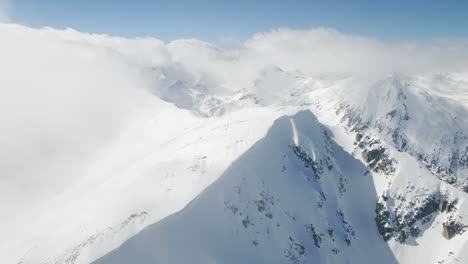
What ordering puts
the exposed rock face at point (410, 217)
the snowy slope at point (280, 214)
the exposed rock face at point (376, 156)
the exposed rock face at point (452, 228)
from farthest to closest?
the exposed rock face at point (376, 156) → the exposed rock face at point (410, 217) → the exposed rock face at point (452, 228) → the snowy slope at point (280, 214)

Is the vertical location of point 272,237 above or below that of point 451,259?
above

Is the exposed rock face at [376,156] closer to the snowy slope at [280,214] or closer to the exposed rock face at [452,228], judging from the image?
the snowy slope at [280,214]

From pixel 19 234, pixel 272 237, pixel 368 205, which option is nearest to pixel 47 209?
pixel 19 234

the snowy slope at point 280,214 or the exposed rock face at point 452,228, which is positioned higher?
the snowy slope at point 280,214

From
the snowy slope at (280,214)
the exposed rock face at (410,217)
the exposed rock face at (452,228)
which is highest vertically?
the snowy slope at (280,214)

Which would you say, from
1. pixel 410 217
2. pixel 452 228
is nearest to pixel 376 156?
pixel 410 217

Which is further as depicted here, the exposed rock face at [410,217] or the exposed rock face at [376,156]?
the exposed rock face at [376,156]

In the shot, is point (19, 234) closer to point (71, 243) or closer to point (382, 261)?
point (71, 243)

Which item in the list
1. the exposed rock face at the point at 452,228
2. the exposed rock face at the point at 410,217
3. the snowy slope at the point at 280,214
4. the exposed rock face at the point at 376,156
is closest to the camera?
the snowy slope at the point at 280,214

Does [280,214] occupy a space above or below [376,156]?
below

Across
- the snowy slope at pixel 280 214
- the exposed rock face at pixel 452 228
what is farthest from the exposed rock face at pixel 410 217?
the snowy slope at pixel 280 214

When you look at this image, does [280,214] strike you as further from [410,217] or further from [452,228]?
[452,228]
